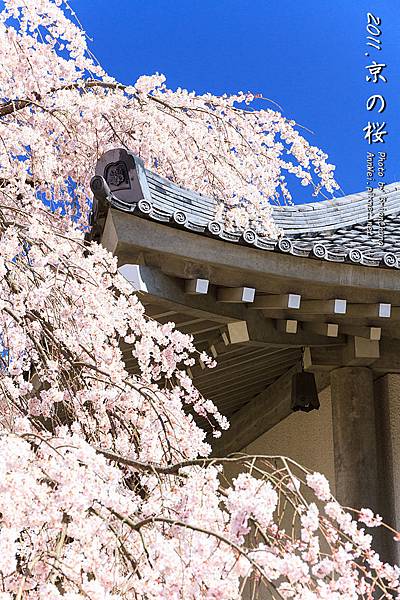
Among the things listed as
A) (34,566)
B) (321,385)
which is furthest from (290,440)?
(34,566)

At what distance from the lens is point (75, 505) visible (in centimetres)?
214

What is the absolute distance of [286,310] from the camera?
4.94 meters

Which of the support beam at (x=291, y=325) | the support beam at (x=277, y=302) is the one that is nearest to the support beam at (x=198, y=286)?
the support beam at (x=277, y=302)

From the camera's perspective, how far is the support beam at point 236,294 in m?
4.69

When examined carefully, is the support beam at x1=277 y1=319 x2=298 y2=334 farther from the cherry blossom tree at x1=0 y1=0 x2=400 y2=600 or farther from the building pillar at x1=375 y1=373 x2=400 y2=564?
the building pillar at x1=375 y1=373 x2=400 y2=564

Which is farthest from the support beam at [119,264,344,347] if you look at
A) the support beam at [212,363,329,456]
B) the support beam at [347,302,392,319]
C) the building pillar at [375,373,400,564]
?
the support beam at [212,363,329,456]

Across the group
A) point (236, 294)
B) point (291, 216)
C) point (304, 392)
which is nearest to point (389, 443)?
point (304, 392)

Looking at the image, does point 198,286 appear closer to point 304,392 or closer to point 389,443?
point 304,392

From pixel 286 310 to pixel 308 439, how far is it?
1736 mm

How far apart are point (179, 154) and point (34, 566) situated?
3.69 m

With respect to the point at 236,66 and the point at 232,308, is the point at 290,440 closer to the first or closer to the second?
the point at 232,308

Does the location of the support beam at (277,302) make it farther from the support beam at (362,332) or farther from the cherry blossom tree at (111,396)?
the support beam at (362,332)

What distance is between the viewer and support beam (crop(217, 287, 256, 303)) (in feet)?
15.4

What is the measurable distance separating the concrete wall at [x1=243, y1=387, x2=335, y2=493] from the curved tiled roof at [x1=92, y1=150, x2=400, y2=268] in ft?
3.80
